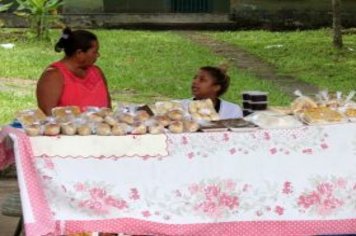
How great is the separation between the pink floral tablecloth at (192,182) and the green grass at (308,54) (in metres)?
6.19

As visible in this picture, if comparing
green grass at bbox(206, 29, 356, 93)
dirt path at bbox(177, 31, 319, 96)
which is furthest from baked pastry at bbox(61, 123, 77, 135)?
green grass at bbox(206, 29, 356, 93)

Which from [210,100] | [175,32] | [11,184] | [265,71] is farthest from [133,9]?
[210,100]

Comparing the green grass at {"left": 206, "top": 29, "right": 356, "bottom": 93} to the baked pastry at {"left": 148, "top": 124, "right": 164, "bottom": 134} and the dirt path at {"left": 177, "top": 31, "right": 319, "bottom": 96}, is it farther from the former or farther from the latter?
the baked pastry at {"left": 148, "top": 124, "right": 164, "bottom": 134}

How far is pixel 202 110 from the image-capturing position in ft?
14.3

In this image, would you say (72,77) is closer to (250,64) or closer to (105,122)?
(105,122)

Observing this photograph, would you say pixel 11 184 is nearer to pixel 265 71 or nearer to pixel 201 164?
pixel 201 164

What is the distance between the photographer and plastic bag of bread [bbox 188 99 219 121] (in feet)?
14.1

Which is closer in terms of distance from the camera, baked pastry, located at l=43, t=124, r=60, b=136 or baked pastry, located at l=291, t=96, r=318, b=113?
baked pastry, located at l=43, t=124, r=60, b=136

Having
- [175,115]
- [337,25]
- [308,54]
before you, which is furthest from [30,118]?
[337,25]

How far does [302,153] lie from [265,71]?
7828 millimetres

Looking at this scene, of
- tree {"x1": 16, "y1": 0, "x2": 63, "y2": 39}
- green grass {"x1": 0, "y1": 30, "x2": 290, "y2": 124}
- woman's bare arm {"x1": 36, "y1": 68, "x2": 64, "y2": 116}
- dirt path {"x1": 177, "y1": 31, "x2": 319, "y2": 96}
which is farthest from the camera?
tree {"x1": 16, "y1": 0, "x2": 63, "y2": 39}

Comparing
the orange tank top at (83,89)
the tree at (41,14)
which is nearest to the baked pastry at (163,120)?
the orange tank top at (83,89)

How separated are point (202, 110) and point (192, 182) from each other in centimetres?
52

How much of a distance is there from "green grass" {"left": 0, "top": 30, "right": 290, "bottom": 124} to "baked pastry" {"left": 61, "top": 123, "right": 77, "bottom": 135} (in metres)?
4.34
